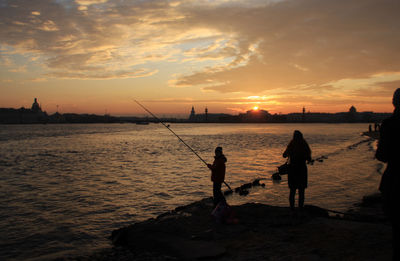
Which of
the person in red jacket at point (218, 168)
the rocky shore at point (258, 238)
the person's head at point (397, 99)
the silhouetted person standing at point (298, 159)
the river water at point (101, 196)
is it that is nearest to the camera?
the person's head at point (397, 99)

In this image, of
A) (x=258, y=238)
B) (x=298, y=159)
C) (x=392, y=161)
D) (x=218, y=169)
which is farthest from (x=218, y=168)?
(x=392, y=161)

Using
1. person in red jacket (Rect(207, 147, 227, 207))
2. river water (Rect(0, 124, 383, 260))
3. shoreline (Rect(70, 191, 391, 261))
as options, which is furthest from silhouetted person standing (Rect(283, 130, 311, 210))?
river water (Rect(0, 124, 383, 260))

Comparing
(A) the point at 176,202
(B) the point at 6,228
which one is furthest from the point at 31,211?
(A) the point at 176,202

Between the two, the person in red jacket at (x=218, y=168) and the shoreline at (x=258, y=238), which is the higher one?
the person in red jacket at (x=218, y=168)

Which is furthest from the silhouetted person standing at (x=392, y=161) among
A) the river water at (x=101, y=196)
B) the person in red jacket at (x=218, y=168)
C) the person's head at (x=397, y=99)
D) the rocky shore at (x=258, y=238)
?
the river water at (x=101, y=196)

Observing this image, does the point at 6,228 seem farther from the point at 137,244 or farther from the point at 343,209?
the point at 343,209

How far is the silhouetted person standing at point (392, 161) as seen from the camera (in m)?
3.82

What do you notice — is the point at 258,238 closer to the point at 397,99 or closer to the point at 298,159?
the point at 298,159

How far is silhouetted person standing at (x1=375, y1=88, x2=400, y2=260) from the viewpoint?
3.82m

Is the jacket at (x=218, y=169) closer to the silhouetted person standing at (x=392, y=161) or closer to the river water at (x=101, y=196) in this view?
the river water at (x=101, y=196)

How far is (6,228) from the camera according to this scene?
9.87m

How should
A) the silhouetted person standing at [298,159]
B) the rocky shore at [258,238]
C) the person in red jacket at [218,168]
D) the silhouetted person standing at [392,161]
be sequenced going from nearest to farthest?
the silhouetted person standing at [392,161] → the rocky shore at [258,238] → the silhouetted person standing at [298,159] → the person in red jacket at [218,168]

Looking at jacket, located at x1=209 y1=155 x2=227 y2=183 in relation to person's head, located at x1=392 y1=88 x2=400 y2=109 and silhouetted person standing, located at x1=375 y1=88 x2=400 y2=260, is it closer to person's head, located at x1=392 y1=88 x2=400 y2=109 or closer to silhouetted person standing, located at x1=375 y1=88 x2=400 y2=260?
silhouetted person standing, located at x1=375 y1=88 x2=400 y2=260

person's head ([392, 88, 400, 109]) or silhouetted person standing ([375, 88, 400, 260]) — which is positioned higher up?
person's head ([392, 88, 400, 109])
